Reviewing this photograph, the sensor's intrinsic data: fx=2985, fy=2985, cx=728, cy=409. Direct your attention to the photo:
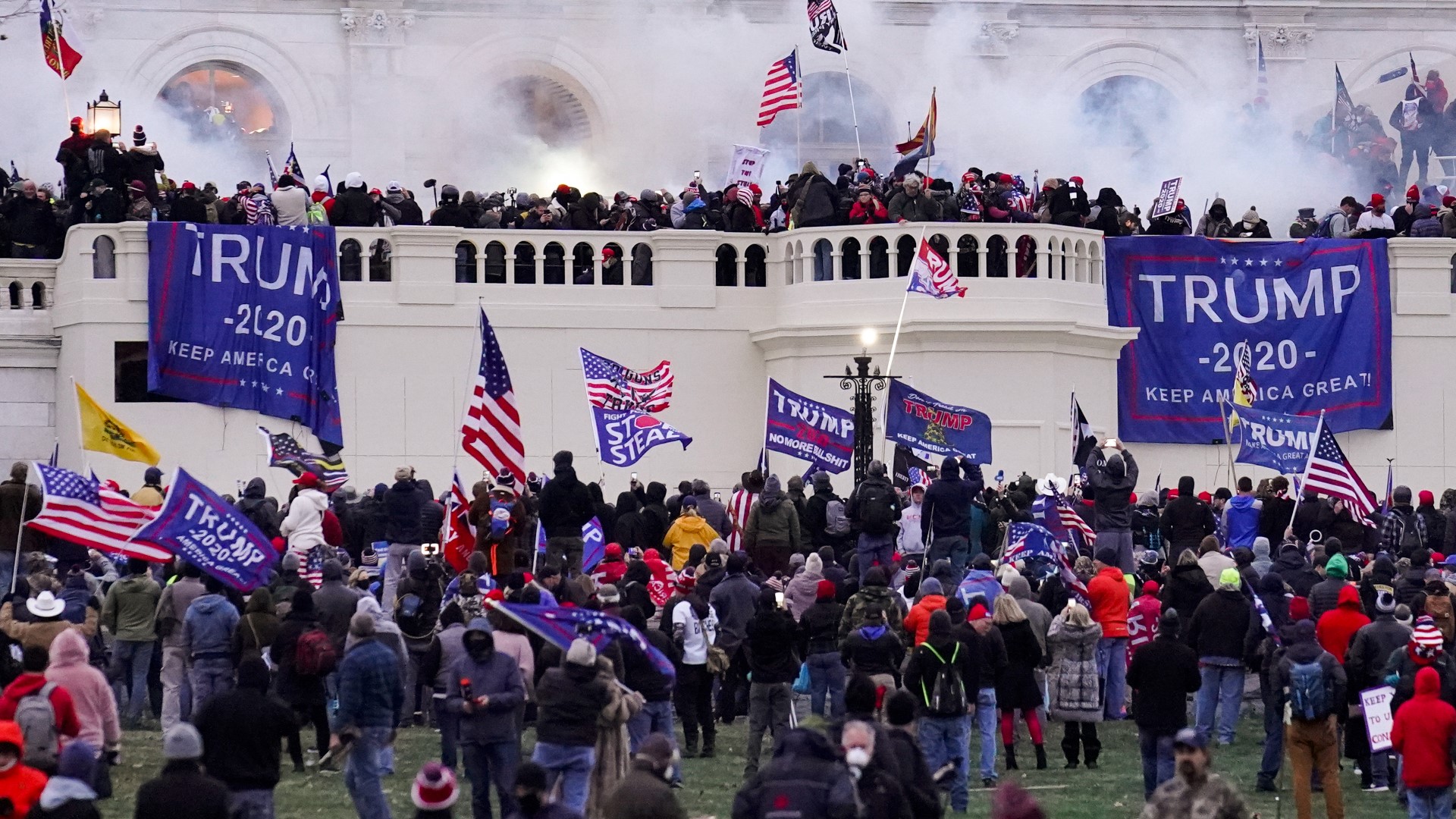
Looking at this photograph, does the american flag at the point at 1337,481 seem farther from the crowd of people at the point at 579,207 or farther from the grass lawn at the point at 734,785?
the crowd of people at the point at 579,207

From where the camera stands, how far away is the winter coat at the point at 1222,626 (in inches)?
844

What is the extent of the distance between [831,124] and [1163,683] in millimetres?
27812

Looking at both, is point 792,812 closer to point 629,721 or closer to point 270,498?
point 629,721

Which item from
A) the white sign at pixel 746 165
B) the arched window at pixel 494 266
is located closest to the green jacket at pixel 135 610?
the arched window at pixel 494 266

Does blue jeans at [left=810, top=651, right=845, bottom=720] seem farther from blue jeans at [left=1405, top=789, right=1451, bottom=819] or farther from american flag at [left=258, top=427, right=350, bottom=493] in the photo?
american flag at [left=258, top=427, right=350, bottom=493]

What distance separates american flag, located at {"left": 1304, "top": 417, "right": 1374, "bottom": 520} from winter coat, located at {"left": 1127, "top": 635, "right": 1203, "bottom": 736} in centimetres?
759

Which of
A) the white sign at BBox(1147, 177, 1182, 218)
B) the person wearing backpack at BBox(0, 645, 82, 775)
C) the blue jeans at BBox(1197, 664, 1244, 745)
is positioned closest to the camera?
the person wearing backpack at BBox(0, 645, 82, 775)

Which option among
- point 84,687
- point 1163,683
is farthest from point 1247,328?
point 84,687

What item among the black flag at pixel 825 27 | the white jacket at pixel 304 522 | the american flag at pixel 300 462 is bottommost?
the white jacket at pixel 304 522

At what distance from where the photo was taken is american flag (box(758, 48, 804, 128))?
3638 centimetres

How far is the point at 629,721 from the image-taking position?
66.2 feet

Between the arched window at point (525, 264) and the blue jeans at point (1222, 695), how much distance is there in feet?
44.0

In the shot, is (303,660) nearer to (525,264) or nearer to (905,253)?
(525,264)

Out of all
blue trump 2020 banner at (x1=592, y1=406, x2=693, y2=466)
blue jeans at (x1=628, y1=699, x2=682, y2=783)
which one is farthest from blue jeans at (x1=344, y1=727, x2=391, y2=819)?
blue trump 2020 banner at (x1=592, y1=406, x2=693, y2=466)
